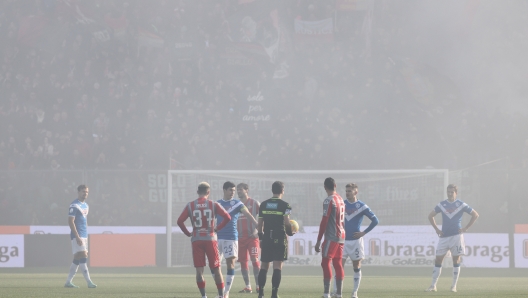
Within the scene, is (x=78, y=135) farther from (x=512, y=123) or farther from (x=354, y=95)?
(x=512, y=123)

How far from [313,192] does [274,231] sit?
11719mm

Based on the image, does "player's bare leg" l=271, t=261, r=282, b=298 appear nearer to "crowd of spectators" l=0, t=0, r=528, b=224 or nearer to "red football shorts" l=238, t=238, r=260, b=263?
"red football shorts" l=238, t=238, r=260, b=263

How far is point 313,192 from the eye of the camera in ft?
71.2

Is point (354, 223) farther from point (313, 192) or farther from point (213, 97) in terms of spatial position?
point (213, 97)

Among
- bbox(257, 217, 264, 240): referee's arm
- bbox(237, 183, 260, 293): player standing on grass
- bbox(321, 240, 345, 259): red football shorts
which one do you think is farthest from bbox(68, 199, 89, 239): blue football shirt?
bbox(321, 240, 345, 259): red football shorts

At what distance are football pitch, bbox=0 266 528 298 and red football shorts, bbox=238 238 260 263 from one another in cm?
68

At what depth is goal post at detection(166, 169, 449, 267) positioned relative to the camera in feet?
69.3

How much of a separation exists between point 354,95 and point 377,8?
4509mm

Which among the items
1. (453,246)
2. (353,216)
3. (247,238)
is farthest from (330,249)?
(453,246)

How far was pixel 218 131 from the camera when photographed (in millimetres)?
26312

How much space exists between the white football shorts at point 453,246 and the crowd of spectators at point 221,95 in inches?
431

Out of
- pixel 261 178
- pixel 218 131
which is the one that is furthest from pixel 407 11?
pixel 261 178

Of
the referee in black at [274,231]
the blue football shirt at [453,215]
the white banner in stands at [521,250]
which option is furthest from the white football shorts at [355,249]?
the white banner in stands at [521,250]

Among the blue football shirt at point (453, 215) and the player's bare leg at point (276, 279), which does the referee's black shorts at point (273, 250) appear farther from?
the blue football shirt at point (453, 215)
